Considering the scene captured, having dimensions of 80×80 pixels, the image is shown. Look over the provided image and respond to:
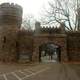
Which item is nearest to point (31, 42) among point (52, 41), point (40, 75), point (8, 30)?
point (52, 41)

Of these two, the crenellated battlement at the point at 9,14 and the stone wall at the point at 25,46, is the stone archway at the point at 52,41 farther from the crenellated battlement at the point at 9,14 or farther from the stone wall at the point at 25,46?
the crenellated battlement at the point at 9,14

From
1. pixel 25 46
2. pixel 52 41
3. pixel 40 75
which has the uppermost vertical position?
pixel 52 41

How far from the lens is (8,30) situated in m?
35.4

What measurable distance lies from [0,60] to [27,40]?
17.4 feet

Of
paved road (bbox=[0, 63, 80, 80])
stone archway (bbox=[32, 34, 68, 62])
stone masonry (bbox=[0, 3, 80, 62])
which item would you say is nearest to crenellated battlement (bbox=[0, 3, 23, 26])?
stone masonry (bbox=[0, 3, 80, 62])

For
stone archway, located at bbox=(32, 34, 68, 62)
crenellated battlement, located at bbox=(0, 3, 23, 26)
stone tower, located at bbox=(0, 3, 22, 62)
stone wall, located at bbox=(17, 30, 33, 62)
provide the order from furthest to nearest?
crenellated battlement, located at bbox=(0, 3, 23, 26) → stone tower, located at bbox=(0, 3, 22, 62) → stone wall, located at bbox=(17, 30, 33, 62) → stone archway, located at bbox=(32, 34, 68, 62)

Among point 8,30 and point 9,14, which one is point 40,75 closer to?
point 8,30

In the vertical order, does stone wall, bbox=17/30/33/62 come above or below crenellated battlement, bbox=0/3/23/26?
below

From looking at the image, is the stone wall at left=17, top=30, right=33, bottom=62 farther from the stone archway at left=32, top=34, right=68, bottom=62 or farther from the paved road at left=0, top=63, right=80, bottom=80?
the paved road at left=0, top=63, right=80, bottom=80

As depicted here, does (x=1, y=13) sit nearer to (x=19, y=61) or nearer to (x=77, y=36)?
(x=19, y=61)

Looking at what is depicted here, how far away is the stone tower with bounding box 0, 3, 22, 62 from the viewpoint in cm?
3456

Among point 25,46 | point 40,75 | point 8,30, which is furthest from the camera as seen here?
point 8,30

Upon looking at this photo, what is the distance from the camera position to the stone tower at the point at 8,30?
34.6 metres

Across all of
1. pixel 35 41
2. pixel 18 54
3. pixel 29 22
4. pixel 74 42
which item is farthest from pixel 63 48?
pixel 29 22
